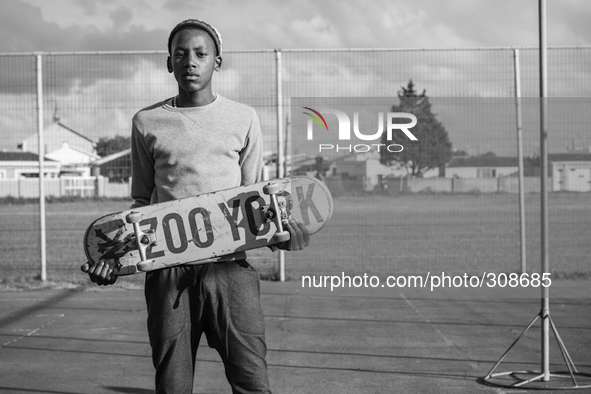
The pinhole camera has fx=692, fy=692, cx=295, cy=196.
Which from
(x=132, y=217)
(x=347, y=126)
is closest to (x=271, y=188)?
(x=132, y=217)

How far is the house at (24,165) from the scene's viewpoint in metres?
9.85

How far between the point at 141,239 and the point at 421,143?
8.16 metres

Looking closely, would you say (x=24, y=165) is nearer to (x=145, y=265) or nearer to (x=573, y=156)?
(x=573, y=156)

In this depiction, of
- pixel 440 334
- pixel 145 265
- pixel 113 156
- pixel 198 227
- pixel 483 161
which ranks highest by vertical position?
pixel 113 156

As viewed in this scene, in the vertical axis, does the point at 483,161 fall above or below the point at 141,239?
above

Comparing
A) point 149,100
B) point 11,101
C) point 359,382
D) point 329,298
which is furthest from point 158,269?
point 11,101

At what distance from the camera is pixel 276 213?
2.50 m

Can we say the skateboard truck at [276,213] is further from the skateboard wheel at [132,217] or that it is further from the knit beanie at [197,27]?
the knit beanie at [197,27]

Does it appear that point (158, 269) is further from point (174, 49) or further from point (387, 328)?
point (387, 328)

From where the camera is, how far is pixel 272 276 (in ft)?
32.6

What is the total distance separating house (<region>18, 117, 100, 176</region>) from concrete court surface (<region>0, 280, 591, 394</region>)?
199cm

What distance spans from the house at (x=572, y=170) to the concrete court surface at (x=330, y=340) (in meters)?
1.73

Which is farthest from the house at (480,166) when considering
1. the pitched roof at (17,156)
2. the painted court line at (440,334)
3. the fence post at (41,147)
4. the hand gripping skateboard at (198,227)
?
the hand gripping skateboard at (198,227)

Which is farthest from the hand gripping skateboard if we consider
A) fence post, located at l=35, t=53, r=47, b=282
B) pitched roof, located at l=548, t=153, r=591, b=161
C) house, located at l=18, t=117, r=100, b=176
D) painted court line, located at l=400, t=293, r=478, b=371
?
pitched roof, located at l=548, t=153, r=591, b=161
